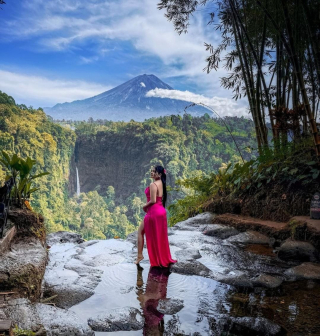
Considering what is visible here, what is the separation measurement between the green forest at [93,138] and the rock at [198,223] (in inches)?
1417

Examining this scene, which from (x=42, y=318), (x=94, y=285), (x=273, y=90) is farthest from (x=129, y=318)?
(x=273, y=90)

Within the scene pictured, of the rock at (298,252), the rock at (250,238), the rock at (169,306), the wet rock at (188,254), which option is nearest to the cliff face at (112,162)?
the rock at (250,238)

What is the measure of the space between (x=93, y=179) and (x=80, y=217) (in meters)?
16.1

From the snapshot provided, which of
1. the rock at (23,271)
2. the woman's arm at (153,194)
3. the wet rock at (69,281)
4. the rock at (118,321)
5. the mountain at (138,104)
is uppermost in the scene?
the mountain at (138,104)

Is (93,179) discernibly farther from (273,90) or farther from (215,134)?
(273,90)

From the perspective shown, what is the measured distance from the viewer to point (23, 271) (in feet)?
10.2

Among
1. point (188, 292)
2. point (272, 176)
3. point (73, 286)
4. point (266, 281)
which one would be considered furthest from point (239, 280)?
point (272, 176)

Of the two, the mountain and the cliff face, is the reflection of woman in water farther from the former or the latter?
the mountain

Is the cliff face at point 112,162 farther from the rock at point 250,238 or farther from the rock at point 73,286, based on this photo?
the rock at point 73,286

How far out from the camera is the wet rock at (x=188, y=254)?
4788 millimetres

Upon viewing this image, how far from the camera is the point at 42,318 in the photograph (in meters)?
2.55

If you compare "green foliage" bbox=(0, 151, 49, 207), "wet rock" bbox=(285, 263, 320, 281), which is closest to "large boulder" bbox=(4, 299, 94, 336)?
"green foliage" bbox=(0, 151, 49, 207)

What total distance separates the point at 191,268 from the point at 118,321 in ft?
5.54

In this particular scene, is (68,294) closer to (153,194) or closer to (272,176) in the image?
(153,194)
